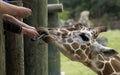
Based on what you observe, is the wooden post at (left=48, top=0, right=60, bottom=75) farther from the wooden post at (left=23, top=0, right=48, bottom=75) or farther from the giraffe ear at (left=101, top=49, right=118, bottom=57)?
the giraffe ear at (left=101, top=49, right=118, bottom=57)

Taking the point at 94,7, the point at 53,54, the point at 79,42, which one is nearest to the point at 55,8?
the point at 53,54

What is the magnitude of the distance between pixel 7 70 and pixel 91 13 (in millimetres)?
37180

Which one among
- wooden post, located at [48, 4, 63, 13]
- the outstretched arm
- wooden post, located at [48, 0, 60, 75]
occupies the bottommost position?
wooden post, located at [48, 0, 60, 75]

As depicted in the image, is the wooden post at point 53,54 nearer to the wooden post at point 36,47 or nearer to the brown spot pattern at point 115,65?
the wooden post at point 36,47

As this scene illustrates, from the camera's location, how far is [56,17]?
19.9ft

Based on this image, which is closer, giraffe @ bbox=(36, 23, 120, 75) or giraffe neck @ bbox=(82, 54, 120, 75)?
giraffe @ bbox=(36, 23, 120, 75)

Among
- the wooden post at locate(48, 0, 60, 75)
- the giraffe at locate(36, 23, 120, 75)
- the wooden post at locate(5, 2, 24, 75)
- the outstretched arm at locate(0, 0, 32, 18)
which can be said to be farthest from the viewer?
the wooden post at locate(48, 0, 60, 75)

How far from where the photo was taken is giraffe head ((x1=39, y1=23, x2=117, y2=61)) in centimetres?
461

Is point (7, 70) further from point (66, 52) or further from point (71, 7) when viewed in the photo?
point (71, 7)

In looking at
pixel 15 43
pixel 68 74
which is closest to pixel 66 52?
pixel 15 43

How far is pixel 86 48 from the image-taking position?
4.67m

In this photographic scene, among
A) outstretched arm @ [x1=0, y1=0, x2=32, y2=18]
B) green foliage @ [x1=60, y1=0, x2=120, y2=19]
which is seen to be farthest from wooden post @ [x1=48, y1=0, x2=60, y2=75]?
green foliage @ [x1=60, y1=0, x2=120, y2=19]

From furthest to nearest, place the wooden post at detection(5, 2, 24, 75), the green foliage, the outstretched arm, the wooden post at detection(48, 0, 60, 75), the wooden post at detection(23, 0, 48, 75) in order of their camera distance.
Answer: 1. the green foliage
2. the wooden post at detection(48, 0, 60, 75)
3. the wooden post at detection(23, 0, 48, 75)
4. the wooden post at detection(5, 2, 24, 75)
5. the outstretched arm

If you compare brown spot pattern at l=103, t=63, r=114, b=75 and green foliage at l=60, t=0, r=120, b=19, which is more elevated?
brown spot pattern at l=103, t=63, r=114, b=75
